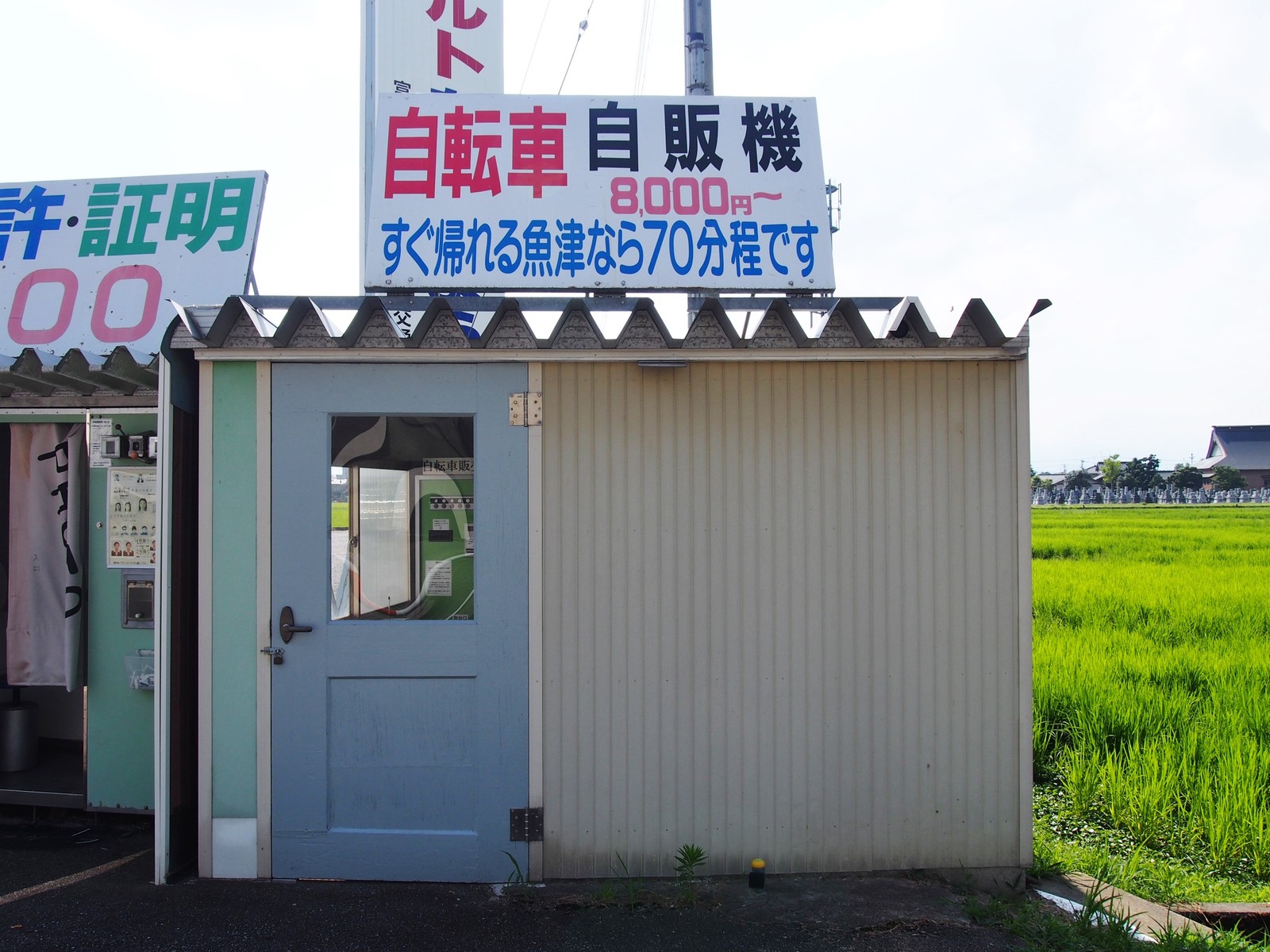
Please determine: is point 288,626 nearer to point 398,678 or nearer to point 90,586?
point 398,678

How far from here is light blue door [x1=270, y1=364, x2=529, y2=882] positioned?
370 centimetres

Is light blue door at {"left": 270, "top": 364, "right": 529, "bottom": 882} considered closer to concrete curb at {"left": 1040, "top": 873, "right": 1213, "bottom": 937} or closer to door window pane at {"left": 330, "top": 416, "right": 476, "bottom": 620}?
door window pane at {"left": 330, "top": 416, "right": 476, "bottom": 620}

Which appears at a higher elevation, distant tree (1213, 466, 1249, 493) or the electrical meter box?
distant tree (1213, 466, 1249, 493)

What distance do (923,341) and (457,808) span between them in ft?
9.97

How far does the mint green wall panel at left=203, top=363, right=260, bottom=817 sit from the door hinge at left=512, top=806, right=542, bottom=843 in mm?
1203

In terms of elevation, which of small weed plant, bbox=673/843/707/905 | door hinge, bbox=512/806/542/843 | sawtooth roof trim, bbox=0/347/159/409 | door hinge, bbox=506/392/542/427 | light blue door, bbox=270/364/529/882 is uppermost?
sawtooth roof trim, bbox=0/347/159/409

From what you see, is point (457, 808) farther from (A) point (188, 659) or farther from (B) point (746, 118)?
(B) point (746, 118)

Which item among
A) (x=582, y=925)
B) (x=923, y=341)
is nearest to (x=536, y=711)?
(x=582, y=925)

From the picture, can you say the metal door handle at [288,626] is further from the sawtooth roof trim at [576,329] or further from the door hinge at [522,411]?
the door hinge at [522,411]

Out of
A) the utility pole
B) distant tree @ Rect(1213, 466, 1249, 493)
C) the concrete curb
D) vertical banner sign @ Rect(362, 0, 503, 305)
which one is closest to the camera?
the concrete curb

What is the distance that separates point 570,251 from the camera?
4.04 m

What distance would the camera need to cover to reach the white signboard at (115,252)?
5.22 metres

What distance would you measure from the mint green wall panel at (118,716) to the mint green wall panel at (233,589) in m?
0.93

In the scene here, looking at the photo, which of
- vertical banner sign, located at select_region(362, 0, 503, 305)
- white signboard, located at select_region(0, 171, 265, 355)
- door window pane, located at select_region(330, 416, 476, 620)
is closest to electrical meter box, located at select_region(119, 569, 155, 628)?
door window pane, located at select_region(330, 416, 476, 620)
